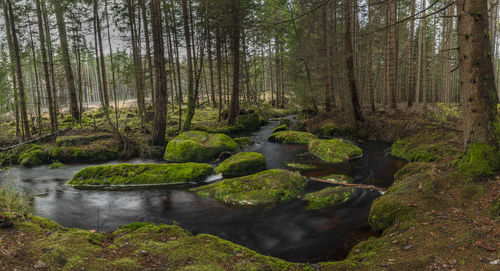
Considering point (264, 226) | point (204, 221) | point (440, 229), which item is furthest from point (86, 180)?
point (440, 229)

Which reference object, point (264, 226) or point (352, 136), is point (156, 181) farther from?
point (352, 136)

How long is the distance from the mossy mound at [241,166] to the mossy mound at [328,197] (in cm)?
302

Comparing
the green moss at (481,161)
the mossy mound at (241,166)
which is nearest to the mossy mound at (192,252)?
the green moss at (481,161)

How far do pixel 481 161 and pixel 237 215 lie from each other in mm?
5084

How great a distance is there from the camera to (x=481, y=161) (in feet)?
15.4

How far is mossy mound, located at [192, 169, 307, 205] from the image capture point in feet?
22.8

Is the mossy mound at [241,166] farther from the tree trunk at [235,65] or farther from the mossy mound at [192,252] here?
the tree trunk at [235,65]

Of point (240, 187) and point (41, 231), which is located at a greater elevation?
point (41, 231)

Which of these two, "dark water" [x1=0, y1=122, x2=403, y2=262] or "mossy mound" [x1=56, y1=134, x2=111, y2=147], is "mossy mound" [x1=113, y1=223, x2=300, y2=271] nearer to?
"dark water" [x1=0, y1=122, x2=403, y2=262]

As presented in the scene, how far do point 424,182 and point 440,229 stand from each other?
6.01 feet

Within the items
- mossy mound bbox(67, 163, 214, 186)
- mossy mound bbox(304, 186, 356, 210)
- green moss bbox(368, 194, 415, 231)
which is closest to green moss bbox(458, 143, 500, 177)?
green moss bbox(368, 194, 415, 231)

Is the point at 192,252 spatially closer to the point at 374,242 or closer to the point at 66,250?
the point at 66,250

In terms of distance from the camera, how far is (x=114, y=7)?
1514cm

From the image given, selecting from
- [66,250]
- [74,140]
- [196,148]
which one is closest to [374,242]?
[66,250]
